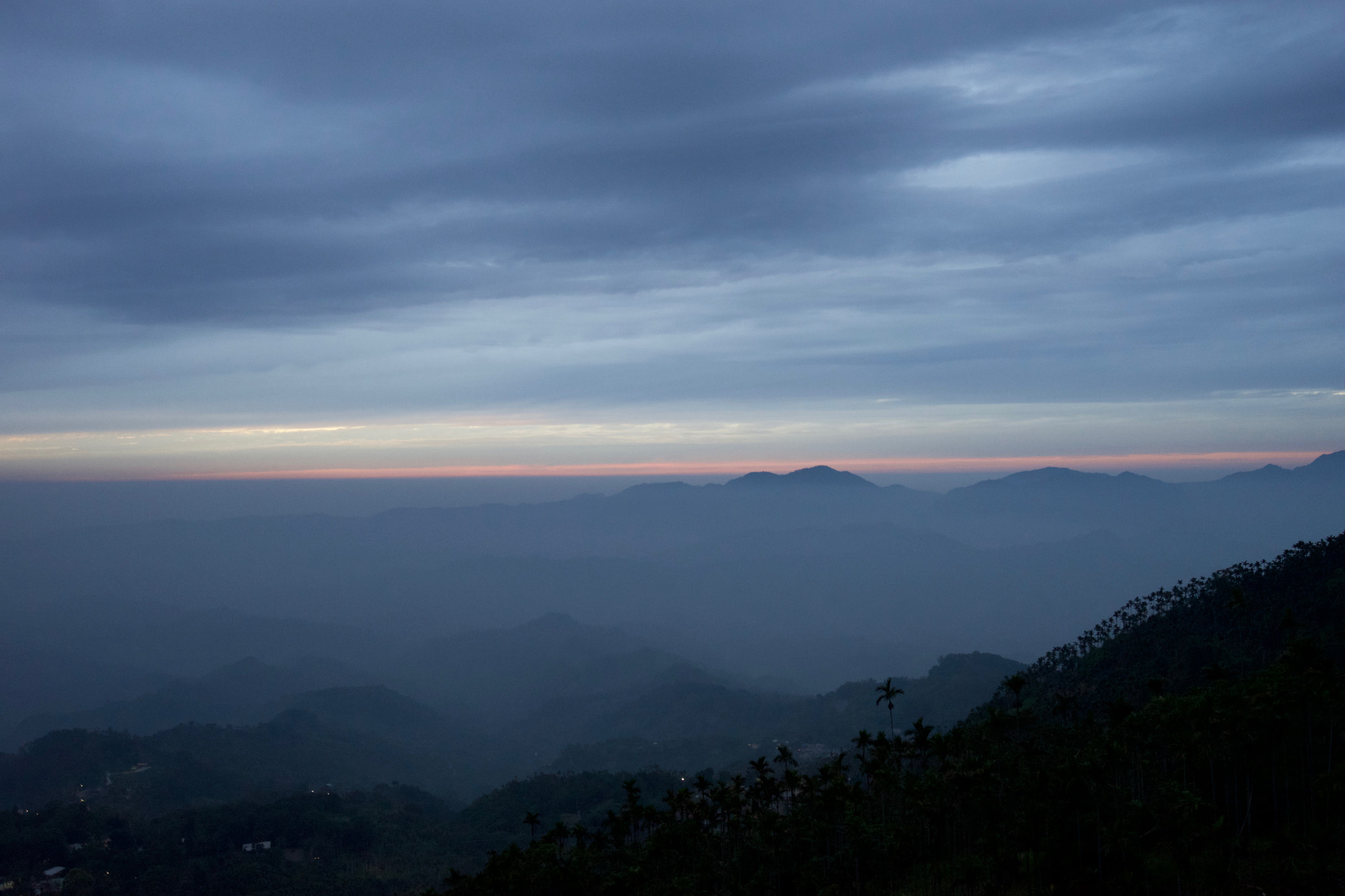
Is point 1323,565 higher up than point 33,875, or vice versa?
point 1323,565

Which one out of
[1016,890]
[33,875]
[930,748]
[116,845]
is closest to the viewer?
[1016,890]

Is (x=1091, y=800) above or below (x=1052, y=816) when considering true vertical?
above

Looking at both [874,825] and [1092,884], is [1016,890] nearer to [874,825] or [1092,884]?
[1092,884]

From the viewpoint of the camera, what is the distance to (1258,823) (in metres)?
56.7

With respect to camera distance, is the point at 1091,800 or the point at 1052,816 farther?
the point at 1052,816

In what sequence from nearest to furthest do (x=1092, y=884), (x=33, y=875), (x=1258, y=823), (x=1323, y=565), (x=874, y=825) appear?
(x=1092, y=884), (x=1258, y=823), (x=874, y=825), (x=1323, y=565), (x=33, y=875)

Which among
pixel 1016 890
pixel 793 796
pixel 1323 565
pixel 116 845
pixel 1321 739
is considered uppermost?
pixel 1323 565

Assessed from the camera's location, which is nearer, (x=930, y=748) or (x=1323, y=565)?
(x=930, y=748)

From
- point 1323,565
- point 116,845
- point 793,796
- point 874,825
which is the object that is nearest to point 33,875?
point 116,845

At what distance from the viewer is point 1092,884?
47312 millimetres

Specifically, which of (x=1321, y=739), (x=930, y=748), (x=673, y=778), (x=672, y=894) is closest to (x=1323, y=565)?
(x=1321, y=739)

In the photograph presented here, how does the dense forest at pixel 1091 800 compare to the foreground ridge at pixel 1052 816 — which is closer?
the foreground ridge at pixel 1052 816

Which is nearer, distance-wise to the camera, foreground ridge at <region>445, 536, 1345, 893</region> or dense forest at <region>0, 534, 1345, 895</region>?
foreground ridge at <region>445, 536, 1345, 893</region>

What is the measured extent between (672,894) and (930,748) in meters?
28.1
